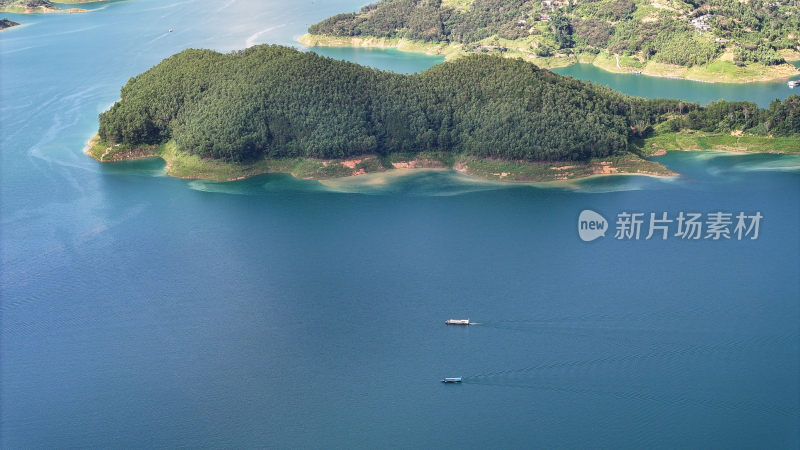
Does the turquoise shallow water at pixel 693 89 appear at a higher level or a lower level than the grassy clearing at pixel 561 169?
higher

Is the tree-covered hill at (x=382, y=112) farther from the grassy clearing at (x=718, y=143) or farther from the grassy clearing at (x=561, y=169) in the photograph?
the grassy clearing at (x=718, y=143)

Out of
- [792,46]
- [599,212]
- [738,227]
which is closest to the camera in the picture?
[738,227]

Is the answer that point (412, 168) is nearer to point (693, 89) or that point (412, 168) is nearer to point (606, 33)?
point (693, 89)

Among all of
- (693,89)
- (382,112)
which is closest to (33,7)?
(382,112)

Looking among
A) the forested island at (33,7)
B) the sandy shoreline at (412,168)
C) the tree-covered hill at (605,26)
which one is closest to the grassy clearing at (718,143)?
the sandy shoreline at (412,168)

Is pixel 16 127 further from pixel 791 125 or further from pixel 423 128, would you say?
pixel 791 125

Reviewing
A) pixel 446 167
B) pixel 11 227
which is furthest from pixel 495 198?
pixel 11 227
